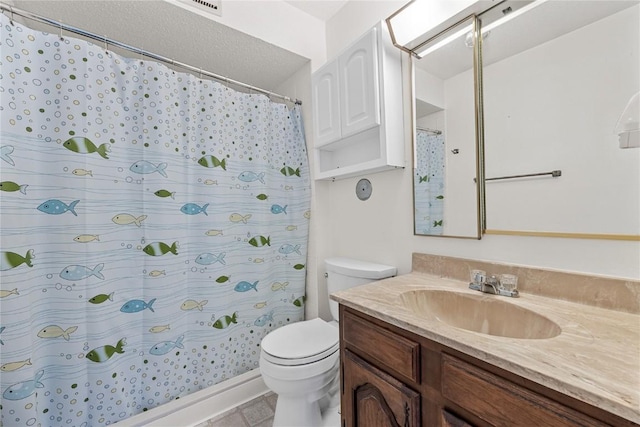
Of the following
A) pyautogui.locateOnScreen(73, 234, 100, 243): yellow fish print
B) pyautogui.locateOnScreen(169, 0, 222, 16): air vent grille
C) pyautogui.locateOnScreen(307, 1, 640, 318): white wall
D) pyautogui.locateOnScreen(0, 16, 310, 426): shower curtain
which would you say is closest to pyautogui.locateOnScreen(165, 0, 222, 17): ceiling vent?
pyautogui.locateOnScreen(169, 0, 222, 16): air vent grille

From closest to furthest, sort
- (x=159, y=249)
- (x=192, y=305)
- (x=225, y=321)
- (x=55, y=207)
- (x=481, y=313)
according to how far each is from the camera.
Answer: (x=481, y=313) → (x=55, y=207) → (x=159, y=249) → (x=192, y=305) → (x=225, y=321)

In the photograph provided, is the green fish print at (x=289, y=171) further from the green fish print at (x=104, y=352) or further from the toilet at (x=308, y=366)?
the green fish print at (x=104, y=352)

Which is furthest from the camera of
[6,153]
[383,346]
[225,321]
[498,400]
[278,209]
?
[278,209]

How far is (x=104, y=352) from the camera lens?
127 cm

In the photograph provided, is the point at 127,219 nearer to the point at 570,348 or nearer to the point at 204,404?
the point at 204,404

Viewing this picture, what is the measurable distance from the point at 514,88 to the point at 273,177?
1388 mm

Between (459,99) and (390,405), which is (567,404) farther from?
(459,99)

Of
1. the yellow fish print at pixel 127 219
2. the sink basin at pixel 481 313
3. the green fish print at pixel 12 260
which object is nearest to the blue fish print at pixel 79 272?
the green fish print at pixel 12 260

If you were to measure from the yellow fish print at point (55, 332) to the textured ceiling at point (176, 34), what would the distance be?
1550 mm

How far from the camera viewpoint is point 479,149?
1.11 meters

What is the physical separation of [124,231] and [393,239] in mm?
1422

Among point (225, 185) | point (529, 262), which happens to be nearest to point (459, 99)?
point (529, 262)

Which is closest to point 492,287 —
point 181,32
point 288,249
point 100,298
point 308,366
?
point 308,366

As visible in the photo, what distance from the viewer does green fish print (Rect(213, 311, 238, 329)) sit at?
63.2 inches
